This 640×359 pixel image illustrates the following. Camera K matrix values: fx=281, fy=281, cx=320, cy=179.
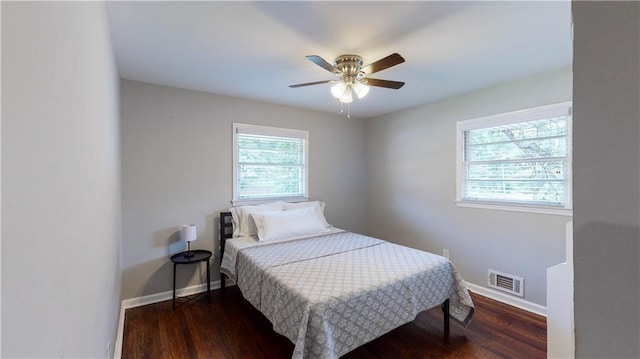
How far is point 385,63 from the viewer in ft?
6.56

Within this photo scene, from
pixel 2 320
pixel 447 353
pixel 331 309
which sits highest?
pixel 2 320

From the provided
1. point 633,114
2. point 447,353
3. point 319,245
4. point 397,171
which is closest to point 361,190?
point 397,171

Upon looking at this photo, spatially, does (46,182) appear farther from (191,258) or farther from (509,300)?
(509,300)

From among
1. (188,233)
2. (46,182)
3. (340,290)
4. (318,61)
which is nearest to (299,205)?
(188,233)

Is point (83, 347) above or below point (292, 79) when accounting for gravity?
below

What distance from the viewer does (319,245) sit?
3.02 meters

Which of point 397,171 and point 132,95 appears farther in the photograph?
point 397,171

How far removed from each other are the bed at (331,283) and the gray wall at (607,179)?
1514mm

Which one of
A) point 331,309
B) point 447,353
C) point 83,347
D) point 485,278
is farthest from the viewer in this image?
point 485,278

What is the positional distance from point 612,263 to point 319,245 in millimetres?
2730

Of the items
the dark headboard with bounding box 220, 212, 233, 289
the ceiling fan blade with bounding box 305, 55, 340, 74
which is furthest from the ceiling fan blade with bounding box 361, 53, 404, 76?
the dark headboard with bounding box 220, 212, 233, 289

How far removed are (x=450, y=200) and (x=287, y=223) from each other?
2.07 metres

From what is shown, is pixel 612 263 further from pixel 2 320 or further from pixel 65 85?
pixel 65 85

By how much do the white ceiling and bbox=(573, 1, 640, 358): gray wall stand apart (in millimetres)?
1536
